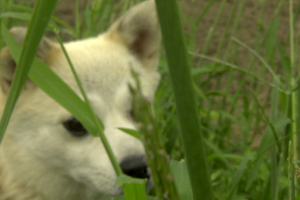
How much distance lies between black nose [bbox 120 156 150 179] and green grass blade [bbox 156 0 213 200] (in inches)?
29.4

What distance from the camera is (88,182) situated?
4.08ft

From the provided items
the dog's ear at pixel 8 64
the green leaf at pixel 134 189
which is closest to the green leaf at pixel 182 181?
the green leaf at pixel 134 189

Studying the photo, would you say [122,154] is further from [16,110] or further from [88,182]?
[16,110]

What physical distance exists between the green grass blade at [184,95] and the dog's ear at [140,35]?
3.67 feet

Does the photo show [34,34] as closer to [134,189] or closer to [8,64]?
[134,189]

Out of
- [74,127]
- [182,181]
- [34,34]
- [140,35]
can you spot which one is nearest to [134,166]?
[74,127]

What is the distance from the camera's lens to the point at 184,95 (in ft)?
1.17

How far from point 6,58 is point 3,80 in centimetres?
8

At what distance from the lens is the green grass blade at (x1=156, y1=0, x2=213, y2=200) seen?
34 centimetres

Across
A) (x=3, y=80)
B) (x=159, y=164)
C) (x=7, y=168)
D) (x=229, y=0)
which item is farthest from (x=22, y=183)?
(x=229, y=0)

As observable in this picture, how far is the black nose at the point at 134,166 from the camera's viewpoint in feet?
3.65

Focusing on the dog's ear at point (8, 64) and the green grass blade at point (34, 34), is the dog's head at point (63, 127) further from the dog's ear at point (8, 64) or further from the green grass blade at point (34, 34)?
the green grass blade at point (34, 34)

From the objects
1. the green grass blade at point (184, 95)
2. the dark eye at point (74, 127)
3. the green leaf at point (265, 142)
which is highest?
the green grass blade at point (184, 95)

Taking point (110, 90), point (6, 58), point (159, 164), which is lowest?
point (110, 90)
